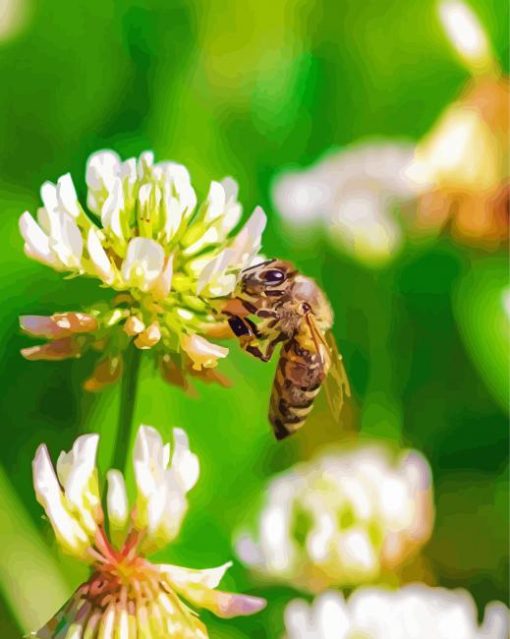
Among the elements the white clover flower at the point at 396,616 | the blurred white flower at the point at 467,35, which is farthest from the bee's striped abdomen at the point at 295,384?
the blurred white flower at the point at 467,35

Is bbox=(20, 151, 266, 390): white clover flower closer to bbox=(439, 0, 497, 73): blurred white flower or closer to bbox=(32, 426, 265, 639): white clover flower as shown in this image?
bbox=(32, 426, 265, 639): white clover flower

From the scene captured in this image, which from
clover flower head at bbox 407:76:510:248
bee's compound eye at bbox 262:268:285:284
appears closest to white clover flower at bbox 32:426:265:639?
bee's compound eye at bbox 262:268:285:284

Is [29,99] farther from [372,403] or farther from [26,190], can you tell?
[372,403]

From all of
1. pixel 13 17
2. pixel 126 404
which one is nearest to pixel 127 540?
pixel 126 404

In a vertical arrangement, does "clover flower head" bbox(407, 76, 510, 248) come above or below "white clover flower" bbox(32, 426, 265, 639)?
above

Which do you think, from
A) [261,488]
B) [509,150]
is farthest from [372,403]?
[509,150]

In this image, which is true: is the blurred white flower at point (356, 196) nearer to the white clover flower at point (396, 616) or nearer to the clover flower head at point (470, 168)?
the clover flower head at point (470, 168)
